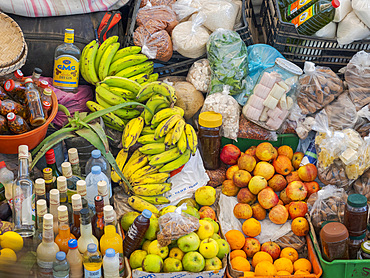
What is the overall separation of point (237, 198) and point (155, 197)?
0.59 metres

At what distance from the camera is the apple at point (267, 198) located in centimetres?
303


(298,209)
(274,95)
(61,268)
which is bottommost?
(298,209)

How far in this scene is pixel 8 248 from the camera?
2.22 meters

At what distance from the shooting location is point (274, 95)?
3285 mm

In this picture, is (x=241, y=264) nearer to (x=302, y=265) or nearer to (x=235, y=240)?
(x=235, y=240)

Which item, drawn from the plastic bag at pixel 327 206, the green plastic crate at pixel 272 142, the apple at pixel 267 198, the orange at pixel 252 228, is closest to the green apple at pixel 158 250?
the orange at pixel 252 228

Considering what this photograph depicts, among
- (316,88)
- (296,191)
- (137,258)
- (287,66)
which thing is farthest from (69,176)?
(316,88)

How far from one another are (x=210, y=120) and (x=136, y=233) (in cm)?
105

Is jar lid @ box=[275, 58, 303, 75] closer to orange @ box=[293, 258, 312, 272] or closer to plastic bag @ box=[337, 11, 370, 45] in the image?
plastic bag @ box=[337, 11, 370, 45]

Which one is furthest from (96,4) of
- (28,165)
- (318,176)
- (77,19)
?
(318,176)

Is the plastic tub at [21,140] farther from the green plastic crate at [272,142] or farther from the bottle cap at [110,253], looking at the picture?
the green plastic crate at [272,142]

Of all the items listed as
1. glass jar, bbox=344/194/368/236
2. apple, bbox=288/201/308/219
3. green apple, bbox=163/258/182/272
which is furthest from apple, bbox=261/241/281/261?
green apple, bbox=163/258/182/272

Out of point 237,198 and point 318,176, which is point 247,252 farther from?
point 318,176

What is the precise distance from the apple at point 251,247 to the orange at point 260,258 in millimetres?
53
